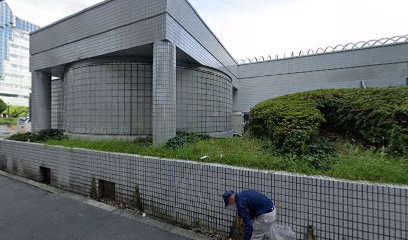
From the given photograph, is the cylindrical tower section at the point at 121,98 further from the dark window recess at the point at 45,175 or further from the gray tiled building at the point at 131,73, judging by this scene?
the dark window recess at the point at 45,175

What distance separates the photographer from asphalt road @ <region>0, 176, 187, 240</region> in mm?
3863

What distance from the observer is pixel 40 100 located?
10898 millimetres

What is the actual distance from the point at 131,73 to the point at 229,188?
19.3 feet

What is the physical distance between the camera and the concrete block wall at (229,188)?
2871 millimetres

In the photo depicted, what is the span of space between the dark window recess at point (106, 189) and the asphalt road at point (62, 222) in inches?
19.2

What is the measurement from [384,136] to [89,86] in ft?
29.6

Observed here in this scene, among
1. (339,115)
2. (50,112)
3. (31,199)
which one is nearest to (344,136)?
(339,115)

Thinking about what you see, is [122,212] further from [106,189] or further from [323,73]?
[323,73]

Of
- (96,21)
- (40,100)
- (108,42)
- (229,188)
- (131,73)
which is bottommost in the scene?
(229,188)

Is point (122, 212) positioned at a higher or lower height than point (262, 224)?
lower

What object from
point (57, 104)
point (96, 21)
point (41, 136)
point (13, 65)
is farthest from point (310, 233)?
point (13, 65)

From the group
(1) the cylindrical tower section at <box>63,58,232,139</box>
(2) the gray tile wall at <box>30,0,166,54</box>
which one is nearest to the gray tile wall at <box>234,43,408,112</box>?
(1) the cylindrical tower section at <box>63,58,232,139</box>

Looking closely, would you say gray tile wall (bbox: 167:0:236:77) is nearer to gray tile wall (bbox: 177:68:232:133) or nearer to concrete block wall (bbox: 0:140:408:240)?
gray tile wall (bbox: 177:68:232:133)

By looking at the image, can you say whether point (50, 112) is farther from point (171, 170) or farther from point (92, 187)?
point (171, 170)
